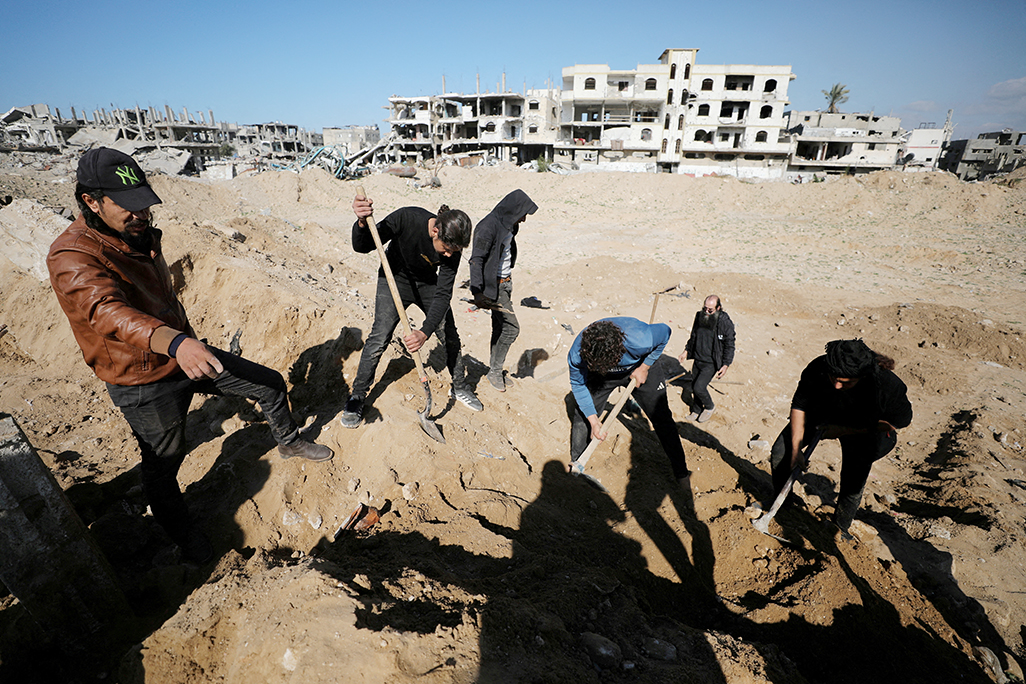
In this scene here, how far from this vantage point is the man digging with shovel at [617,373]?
120 inches

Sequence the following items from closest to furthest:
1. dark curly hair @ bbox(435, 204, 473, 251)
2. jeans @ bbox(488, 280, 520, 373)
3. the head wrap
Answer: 1. the head wrap
2. dark curly hair @ bbox(435, 204, 473, 251)
3. jeans @ bbox(488, 280, 520, 373)

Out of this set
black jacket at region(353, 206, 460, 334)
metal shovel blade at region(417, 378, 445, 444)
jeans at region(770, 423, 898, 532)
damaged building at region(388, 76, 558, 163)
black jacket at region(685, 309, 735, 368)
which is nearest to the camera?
jeans at region(770, 423, 898, 532)

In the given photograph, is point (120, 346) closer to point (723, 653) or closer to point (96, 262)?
point (96, 262)

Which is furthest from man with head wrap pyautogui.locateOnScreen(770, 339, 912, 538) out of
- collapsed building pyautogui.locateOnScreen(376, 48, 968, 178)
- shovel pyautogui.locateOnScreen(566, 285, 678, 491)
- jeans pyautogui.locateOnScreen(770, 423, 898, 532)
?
collapsed building pyautogui.locateOnScreen(376, 48, 968, 178)

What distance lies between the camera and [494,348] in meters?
4.88

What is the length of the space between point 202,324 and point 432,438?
4529mm

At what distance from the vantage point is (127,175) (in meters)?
2.21

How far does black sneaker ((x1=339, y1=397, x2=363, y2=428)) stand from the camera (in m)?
3.52

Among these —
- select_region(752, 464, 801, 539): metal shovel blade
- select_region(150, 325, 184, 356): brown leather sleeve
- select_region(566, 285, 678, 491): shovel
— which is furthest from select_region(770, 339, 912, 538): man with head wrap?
select_region(150, 325, 184, 356): brown leather sleeve

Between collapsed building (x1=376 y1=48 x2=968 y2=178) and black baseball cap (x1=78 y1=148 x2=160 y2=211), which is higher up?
collapsed building (x1=376 y1=48 x2=968 y2=178)

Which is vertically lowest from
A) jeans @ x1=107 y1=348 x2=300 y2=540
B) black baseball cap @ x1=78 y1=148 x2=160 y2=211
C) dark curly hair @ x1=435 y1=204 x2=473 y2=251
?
jeans @ x1=107 y1=348 x2=300 y2=540

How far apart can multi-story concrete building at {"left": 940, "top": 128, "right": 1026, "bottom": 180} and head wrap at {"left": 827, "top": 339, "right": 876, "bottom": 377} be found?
146ft

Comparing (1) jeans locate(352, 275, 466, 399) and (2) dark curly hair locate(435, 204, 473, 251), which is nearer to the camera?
(2) dark curly hair locate(435, 204, 473, 251)

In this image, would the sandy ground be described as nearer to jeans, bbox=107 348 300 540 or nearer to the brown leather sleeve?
jeans, bbox=107 348 300 540
